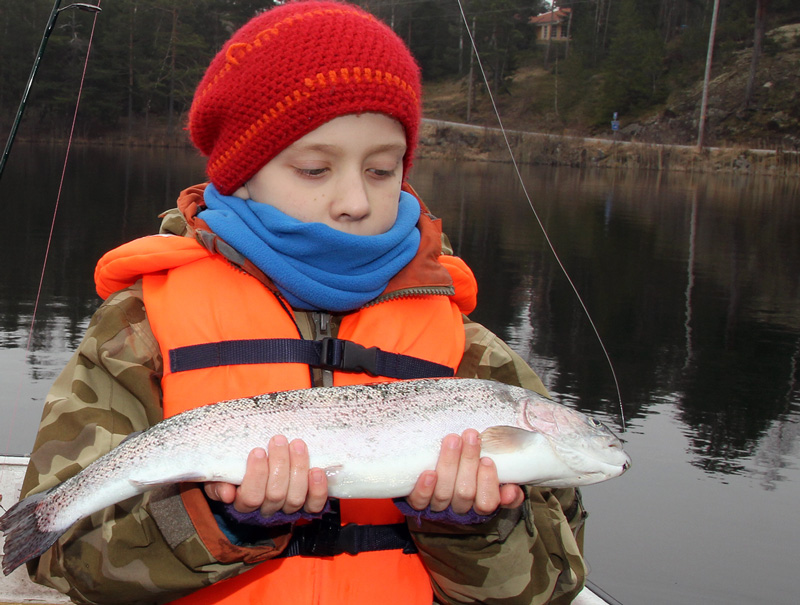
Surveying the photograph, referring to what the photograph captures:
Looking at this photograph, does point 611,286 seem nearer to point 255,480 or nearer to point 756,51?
point 255,480

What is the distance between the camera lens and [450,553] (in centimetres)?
231

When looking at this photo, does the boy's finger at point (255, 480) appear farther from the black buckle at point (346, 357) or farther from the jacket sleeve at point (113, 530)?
the black buckle at point (346, 357)

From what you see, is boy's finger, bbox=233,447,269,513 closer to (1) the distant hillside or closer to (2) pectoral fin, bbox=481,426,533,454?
(2) pectoral fin, bbox=481,426,533,454

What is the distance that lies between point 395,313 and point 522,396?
50 centimetres

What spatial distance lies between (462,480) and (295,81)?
121 cm

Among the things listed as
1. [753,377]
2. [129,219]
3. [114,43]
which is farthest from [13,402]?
[114,43]

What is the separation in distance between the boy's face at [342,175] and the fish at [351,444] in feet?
1.67

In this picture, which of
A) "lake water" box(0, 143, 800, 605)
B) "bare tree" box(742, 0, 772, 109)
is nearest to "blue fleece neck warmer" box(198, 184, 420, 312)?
"lake water" box(0, 143, 800, 605)

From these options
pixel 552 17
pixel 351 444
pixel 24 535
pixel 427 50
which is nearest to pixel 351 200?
pixel 351 444

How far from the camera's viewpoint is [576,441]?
2.41 meters

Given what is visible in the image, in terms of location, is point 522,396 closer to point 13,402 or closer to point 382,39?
point 382,39

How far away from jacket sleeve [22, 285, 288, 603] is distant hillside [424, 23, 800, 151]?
47226 millimetres

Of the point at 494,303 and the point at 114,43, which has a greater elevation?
the point at 114,43

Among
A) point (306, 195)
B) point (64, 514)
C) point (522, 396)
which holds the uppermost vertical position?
point (306, 195)
